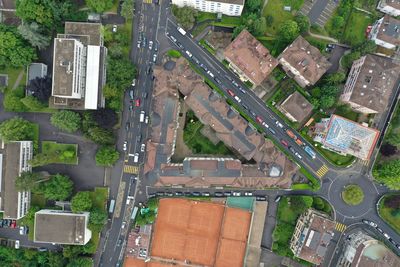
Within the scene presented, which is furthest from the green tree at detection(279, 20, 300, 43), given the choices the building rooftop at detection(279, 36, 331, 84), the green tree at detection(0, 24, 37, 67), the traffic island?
the green tree at detection(0, 24, 37, 67)

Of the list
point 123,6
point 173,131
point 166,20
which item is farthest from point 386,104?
point 123,6

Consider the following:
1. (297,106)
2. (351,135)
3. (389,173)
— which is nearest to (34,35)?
(297,106)

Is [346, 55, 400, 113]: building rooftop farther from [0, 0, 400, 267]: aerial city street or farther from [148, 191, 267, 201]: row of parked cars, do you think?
[148, 191, 267, 201]: row of parked cars

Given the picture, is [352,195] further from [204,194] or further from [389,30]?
[389,30]

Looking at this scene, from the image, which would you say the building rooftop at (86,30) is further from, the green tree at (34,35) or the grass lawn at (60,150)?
the grass lawn at (60,150)

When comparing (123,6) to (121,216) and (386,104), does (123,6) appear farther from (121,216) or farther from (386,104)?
(386,104)
